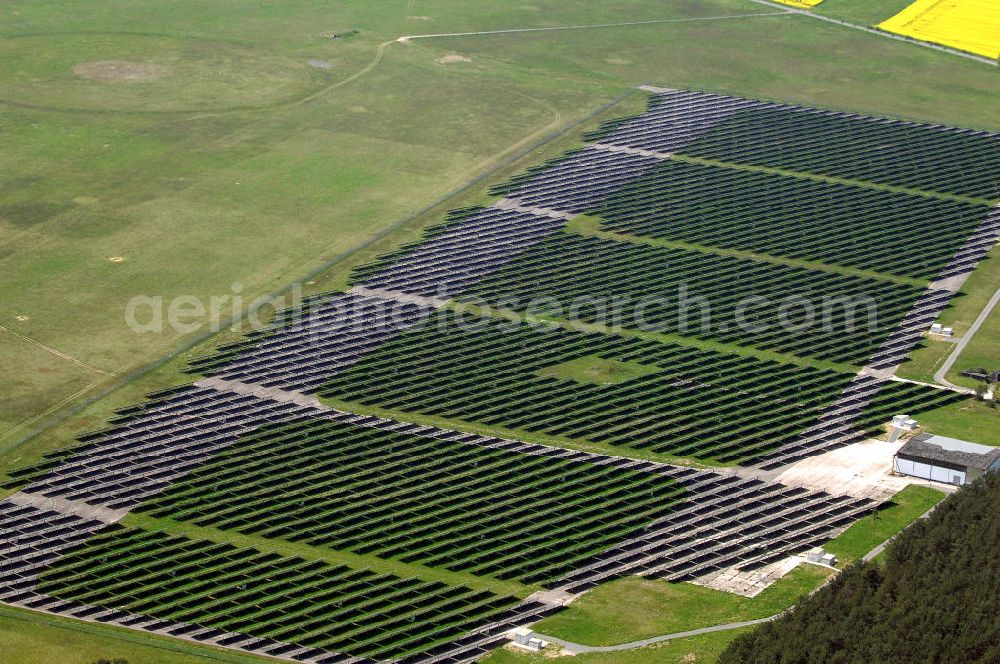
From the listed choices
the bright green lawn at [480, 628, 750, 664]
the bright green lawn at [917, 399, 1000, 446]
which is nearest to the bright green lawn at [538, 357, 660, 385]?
the bright green lawn at [917, 399, 1000, 446]

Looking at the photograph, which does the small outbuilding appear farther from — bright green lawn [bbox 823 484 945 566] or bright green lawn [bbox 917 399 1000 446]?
bright green lawn [bbox 917 399 1000 446]

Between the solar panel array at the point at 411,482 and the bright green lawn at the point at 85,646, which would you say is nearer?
the bright green lawn at the point at 85,646

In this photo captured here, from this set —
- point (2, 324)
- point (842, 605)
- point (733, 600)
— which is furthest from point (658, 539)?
point (2, 324)

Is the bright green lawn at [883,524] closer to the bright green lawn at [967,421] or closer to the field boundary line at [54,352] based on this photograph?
the bright green lawn at [967,421]

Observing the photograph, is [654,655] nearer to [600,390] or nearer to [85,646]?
[85,646]

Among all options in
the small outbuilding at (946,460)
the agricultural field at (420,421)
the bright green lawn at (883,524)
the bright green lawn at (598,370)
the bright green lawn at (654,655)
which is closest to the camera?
the bright green lawn at (654,655)

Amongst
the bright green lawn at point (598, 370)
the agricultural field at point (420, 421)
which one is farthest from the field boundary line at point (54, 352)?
the bright green lawn at point (598, 370)
